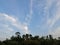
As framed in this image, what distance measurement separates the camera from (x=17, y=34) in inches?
2539

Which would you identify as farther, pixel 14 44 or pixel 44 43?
pixel 44 43

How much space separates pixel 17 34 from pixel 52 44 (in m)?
26.1

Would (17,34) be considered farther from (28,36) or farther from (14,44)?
(14,44)

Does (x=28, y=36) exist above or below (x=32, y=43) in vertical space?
above

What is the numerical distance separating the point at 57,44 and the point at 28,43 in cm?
1059

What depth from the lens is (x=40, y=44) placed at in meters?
43.4

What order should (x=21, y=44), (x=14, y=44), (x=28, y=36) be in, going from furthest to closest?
(x=28, y=36) < (x=21, y=44) < (x=14, y=44)

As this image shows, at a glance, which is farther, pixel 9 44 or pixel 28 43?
pixel 28 43

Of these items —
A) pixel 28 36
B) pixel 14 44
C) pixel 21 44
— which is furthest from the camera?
pixel 28 36

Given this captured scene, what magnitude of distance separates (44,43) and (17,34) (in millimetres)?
24197

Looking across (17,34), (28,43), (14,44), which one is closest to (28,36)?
(17,34)

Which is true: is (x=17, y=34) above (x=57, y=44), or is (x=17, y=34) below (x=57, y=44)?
above

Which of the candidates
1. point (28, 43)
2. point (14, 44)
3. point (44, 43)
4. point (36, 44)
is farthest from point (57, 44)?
point (14, 44)

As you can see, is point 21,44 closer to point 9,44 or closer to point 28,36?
point 9,44
